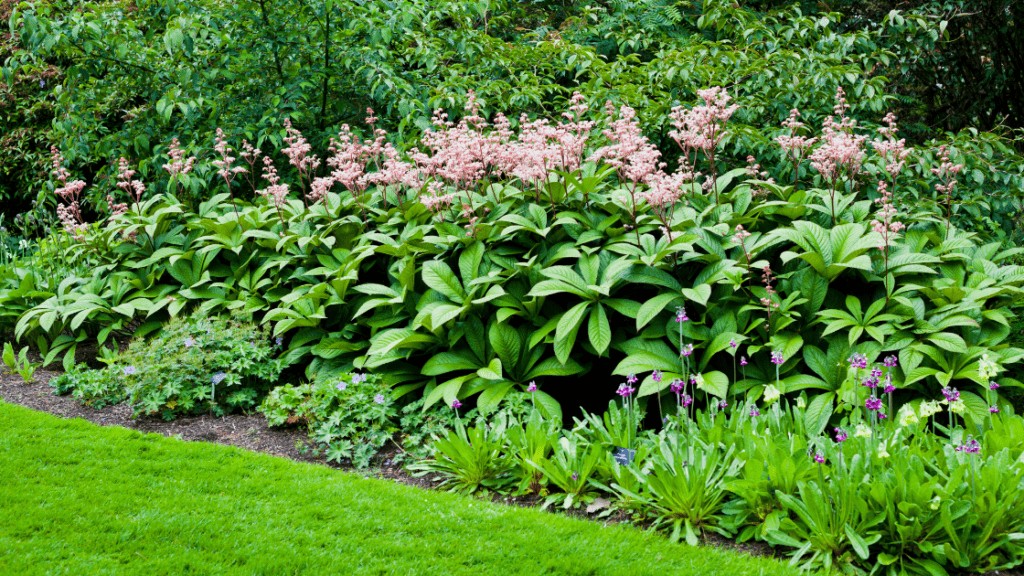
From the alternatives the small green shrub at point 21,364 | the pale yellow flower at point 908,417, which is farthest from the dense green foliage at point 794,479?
the small green shrub at point 21,364

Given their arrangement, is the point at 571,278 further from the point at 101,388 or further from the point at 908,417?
the point at 101,388

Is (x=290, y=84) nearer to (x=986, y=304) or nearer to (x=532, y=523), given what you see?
(x=532, y=523)

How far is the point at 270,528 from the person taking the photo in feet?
9.80

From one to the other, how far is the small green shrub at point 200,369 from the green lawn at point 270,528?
0.84 m

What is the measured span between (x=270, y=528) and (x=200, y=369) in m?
1.99

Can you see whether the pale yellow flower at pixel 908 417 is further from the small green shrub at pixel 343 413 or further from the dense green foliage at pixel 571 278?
the small green shrub at pixel 343 413

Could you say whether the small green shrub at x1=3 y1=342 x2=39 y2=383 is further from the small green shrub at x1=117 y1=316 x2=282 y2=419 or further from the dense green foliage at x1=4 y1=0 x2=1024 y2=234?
the dense green foliage at x1=4 y1=0 x2=1024 y2=234

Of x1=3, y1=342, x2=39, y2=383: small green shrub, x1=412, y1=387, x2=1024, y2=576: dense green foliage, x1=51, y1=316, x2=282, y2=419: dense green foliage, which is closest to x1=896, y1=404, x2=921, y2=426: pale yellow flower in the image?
x1=412, y1=387, x2=1024, y2=576: dense green foliage

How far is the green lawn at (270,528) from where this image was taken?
107 inches

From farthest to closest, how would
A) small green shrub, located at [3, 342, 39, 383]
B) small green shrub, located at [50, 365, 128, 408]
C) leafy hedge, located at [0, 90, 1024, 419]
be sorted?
small green shrub, located at [3, 342, 39, 383] < small green shrub, located at [50, 365, 128, 408] < leafy hedge, located at [0, 90, 1024, 419]

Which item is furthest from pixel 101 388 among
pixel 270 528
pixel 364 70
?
pixel 364 70

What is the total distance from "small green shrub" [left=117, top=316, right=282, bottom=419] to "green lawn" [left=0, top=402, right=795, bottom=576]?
2.76ft

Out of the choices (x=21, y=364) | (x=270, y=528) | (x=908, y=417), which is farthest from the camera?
(x=21, y=364)

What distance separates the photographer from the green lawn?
2707 mm
